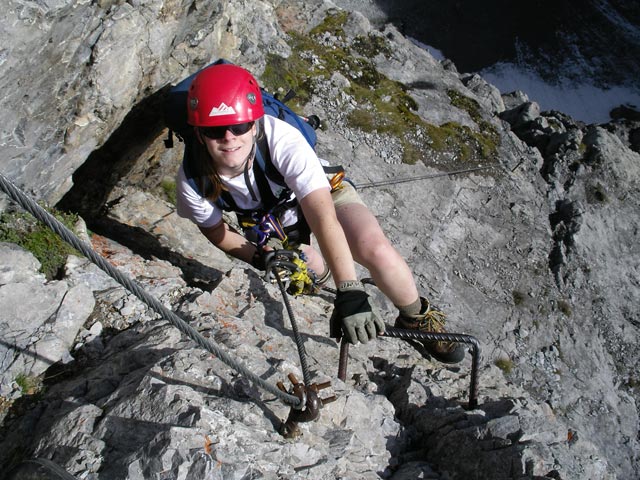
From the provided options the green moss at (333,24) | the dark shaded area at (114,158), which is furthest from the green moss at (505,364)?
the green moss at (333,24)

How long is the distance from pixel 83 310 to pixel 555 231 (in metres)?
12.9

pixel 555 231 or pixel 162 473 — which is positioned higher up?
pixel 162 473

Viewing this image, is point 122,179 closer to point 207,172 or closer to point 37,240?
point 37,240

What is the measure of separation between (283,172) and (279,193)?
0.60 meters

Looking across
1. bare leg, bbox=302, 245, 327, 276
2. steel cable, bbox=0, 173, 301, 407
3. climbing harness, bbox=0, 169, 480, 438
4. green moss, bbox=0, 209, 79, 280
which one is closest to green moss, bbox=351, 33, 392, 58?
bare leg, bbox=302, 245, 327, 276

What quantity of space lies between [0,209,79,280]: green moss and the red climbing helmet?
222 centimetres

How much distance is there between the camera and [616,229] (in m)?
15.2

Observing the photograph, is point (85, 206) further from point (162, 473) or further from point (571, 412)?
point (571, 412)

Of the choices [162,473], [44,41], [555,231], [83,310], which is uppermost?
[44,41]

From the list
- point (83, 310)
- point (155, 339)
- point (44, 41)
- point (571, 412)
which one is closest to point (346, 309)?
point (155, 339)

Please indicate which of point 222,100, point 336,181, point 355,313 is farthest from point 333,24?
point 355,313

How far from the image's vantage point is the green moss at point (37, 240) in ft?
18.1

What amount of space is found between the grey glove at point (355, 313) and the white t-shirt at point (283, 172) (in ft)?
3.39

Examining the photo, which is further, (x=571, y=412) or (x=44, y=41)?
(x=571, y=412)
